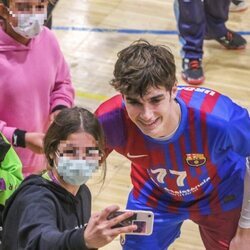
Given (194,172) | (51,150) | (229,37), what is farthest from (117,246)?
(229,37)

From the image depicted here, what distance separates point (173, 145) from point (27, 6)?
78 cm

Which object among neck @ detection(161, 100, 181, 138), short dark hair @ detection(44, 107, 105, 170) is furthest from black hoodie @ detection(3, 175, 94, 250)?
neck @ detection(161, 100, 181, 138)

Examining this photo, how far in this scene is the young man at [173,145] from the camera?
247 cm

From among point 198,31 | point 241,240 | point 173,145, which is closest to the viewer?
point 173,145

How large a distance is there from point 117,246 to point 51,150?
4.43 feet

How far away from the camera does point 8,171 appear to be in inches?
103

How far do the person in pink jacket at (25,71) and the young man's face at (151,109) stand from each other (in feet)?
1.42

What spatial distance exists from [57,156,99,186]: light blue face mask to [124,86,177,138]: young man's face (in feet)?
1.07

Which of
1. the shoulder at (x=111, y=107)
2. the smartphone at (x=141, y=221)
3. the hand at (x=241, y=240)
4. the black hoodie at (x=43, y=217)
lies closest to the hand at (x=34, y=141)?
the shoulder at (x=111, y=107)

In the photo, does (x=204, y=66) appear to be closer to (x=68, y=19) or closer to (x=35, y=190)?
(x=68, y=19)

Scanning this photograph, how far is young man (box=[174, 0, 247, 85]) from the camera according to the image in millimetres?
4621

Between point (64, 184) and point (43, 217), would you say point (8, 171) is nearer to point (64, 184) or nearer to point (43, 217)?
point (64, 184)

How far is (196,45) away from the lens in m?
4.77

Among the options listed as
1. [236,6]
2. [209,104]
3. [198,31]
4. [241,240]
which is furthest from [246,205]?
[236,6]
